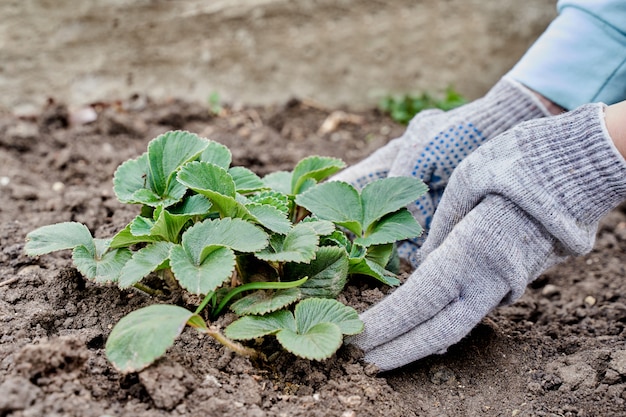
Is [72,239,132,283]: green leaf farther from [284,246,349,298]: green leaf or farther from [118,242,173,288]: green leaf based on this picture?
[284,246,349,298]: green leaf

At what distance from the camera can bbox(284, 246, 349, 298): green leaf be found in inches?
53.9

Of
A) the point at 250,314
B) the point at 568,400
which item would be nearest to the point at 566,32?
the point at 568,400

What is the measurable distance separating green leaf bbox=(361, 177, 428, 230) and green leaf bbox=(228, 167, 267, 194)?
0.77ft

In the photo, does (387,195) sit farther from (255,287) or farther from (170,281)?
(170,281)

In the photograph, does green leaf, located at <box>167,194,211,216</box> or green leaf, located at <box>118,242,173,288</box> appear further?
green leaf, located at <box>167,194,211,216</box>

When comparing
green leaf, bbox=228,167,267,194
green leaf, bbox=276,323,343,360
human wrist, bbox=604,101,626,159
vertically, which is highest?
human wrist, bbox=604,101,626,159

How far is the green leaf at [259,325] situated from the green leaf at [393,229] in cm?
24

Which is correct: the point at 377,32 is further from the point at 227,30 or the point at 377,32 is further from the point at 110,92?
the point at 110,92

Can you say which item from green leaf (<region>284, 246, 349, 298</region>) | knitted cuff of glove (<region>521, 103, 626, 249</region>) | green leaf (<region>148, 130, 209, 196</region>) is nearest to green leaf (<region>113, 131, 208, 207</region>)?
green leaf (<region>148, 130, 209, 196</region>)

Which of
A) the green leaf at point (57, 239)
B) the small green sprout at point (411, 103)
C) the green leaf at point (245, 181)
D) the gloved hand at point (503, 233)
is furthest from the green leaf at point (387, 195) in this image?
the small green sprout at point (411, 103)

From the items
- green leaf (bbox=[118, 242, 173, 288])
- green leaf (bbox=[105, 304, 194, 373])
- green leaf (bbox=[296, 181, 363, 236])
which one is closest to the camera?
green leaf (bbox=[105, 304, 194, 373])

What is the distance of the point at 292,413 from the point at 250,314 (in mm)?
206

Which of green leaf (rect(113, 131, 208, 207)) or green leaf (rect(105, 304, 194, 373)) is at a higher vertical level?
green leaf (rect(113, 131, 208, 207))

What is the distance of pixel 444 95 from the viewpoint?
2.88m
